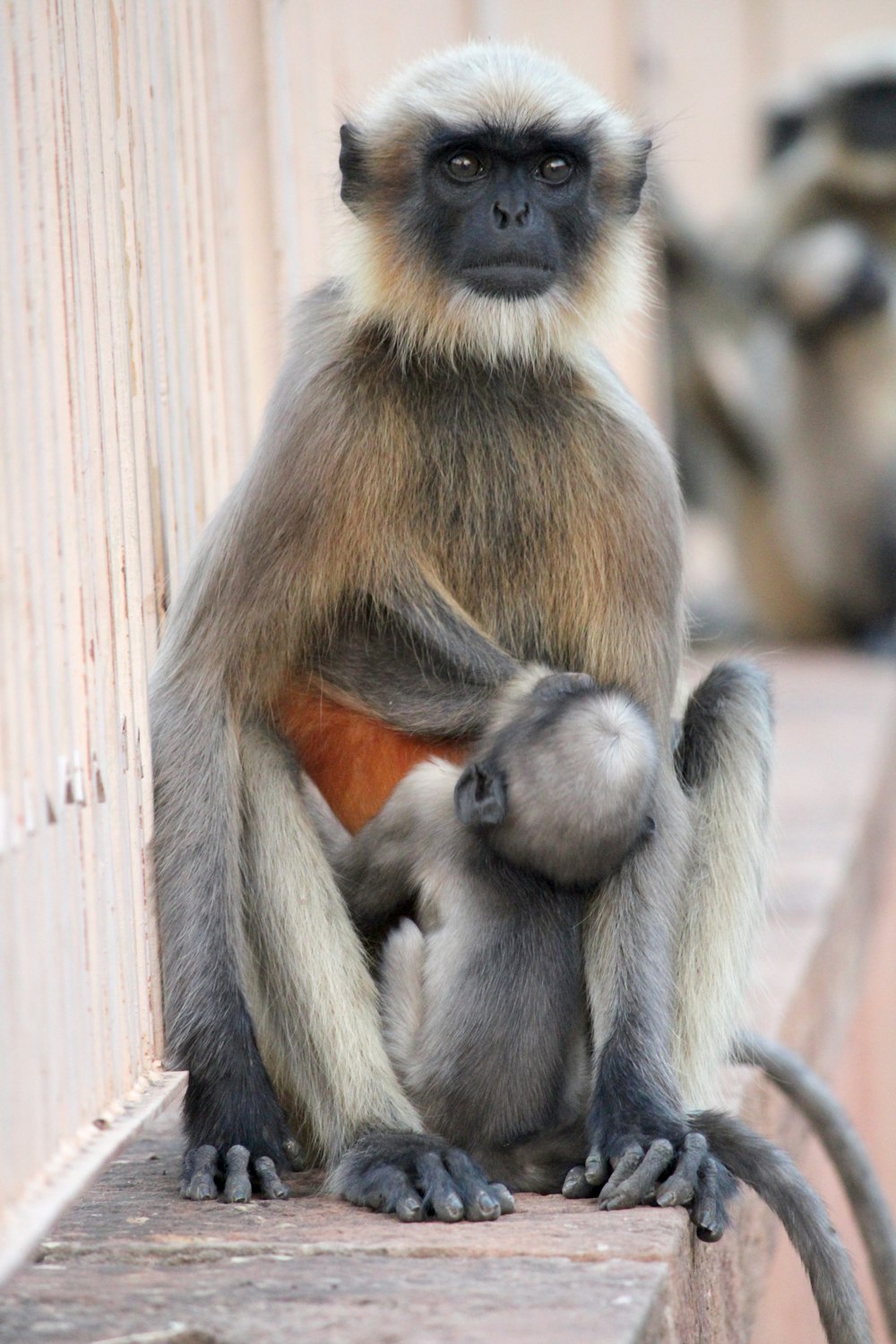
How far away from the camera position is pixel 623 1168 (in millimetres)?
2633

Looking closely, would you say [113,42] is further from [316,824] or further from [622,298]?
[316,824]

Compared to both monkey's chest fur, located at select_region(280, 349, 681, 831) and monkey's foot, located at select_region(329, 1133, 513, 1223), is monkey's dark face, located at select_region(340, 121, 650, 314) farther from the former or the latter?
monkey's foot, located at select_region(329, 1133, 513, 1223)

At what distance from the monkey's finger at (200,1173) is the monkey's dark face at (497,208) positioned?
4.36ft

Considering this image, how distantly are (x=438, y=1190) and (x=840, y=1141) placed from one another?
4.49 feet

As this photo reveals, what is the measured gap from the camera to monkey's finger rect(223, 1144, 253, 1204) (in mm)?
2652

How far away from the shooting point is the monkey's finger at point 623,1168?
2.61 m

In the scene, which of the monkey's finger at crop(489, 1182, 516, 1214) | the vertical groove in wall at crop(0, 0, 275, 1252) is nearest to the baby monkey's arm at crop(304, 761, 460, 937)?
the vertical groove in wall at crop(0, 0, 275, 1252)

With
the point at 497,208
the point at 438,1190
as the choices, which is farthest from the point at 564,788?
the point at 497,208

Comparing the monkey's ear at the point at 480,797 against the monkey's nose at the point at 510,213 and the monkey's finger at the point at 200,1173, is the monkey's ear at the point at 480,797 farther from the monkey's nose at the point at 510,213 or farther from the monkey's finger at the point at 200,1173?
the monkey's nose at the point at 510,213

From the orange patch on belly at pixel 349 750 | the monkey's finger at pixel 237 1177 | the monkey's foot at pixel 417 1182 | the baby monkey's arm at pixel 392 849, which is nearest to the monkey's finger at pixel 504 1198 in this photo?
the monkey's foot at pixel 417 1182

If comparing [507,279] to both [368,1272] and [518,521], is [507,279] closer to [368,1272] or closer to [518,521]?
[518,521]

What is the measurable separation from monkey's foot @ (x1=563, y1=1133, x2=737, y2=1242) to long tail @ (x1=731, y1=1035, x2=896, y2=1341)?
2.88ft

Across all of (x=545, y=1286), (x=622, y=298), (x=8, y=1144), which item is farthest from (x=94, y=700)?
(x=622, y=298)

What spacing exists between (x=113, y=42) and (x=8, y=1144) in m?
1.48
